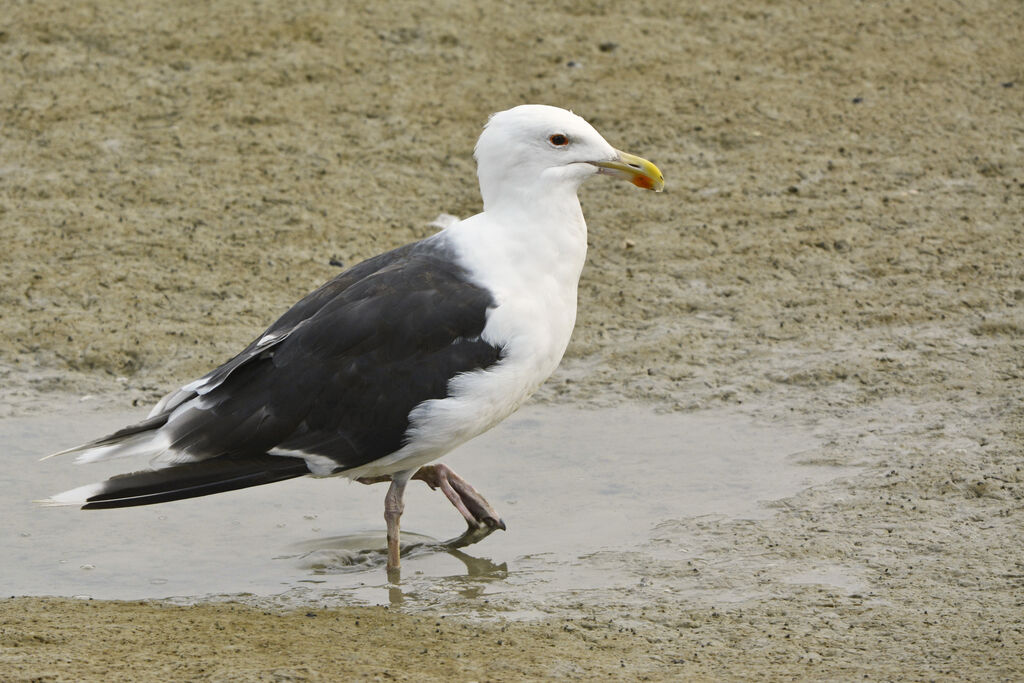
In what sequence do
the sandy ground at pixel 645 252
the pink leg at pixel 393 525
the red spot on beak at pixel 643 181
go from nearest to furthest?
the sandy ground at pixel 645 252 → the pink leg at pixel 393 525 → the red spot on beak at pixel 643 181

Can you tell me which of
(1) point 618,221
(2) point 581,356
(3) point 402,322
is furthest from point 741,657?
(1) point 618,221

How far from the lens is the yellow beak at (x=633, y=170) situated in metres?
5.66

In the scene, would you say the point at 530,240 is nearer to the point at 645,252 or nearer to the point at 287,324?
the point at 287,324

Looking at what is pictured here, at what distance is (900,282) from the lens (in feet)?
25.0

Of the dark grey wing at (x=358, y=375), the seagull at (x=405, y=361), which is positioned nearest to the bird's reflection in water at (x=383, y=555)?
the seagull at (x=405, y=361)

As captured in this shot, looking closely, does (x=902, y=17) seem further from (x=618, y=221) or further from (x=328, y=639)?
(x=328, y=639)

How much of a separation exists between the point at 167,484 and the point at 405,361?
3.20ft

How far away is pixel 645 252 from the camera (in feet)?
26.3

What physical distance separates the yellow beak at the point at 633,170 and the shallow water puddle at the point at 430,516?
129cm

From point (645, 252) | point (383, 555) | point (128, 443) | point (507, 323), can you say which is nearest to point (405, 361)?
point (507, 323)

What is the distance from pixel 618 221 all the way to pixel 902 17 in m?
3.48

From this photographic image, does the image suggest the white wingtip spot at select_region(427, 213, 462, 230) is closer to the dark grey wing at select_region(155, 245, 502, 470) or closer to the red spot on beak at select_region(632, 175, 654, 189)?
the red spot on beak at select_region(632, 175, 654, 189)

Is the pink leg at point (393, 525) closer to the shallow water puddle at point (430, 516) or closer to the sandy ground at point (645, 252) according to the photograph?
the shallow water puddle at point (430, 516)

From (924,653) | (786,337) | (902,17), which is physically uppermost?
(902,17)
